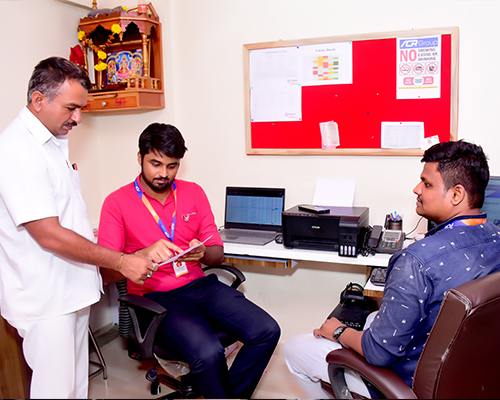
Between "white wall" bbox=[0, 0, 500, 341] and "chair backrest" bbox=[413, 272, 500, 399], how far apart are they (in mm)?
1375

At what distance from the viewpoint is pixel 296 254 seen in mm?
2418

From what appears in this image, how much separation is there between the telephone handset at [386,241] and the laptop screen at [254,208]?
62cm

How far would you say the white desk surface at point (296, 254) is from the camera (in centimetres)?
228

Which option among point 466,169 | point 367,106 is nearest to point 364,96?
point 367,106

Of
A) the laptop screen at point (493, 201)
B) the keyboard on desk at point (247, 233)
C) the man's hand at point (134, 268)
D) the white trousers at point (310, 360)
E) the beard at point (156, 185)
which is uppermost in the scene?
the beard at point (156, 185)

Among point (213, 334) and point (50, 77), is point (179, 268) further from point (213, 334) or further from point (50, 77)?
point (50, 77)

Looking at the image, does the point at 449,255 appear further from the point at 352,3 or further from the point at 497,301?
the point at 352,3

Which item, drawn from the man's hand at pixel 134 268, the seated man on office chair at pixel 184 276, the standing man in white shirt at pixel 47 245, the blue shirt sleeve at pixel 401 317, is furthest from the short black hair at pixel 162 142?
the blue shirt sleeve at pixel 401 317

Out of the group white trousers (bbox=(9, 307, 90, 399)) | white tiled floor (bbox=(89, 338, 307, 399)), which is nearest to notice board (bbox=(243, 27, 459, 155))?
white tiled floor (bbox=(89, 338, 307, 399))

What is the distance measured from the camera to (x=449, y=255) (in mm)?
1386

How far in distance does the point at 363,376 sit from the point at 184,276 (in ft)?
3.52

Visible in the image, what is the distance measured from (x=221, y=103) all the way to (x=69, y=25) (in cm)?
115

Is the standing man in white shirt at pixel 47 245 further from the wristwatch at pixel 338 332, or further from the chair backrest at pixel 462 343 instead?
the chair backrest at pixel 462 343

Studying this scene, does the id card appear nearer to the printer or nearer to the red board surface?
the printer
